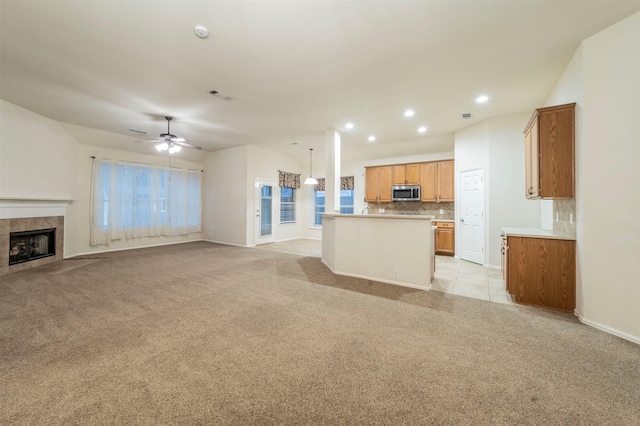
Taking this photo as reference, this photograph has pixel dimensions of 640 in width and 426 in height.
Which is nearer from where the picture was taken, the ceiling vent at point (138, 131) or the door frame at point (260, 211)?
the ceiling vent at point (138, 131)

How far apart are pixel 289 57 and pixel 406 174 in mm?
5050

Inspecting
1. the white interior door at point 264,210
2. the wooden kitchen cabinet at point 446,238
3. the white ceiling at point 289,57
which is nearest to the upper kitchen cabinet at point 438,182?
the wooden kitchen cabinet at point 446,238

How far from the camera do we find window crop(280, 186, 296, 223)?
8.62 meters

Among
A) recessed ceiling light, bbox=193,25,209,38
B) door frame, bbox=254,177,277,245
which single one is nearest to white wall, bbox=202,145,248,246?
door frame, bbox=254,177,277,245

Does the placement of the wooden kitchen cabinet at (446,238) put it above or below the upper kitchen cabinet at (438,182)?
below

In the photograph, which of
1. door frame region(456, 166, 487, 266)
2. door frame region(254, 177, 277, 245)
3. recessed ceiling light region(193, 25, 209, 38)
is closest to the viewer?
recessed ceiling light region(193, 25, 209, 38)

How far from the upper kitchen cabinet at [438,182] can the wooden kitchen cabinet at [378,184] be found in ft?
3.19

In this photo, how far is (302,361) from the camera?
191cm

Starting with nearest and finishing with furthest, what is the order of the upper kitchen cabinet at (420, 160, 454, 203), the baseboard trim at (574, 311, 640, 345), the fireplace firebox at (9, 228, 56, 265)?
the baseboard trim at (574, 311, 640, 345) → the fireplace firebox at (9, 228, 56, 265) → the upper kitchen cabinet at (420, 160, 454, 203)

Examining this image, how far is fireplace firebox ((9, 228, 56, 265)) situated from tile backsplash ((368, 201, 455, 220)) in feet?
26.7

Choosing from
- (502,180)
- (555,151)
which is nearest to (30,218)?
(555,151)

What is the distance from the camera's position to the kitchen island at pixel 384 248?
3611mm

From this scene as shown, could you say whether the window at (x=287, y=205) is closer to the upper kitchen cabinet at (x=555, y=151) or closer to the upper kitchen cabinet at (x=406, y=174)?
the upper kitchen cabinet at (x=406, y=174)

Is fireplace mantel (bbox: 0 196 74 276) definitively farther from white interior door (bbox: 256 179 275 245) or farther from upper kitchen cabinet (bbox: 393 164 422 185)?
upper kitchen cabinet (bbox: 393 164 422 185)
